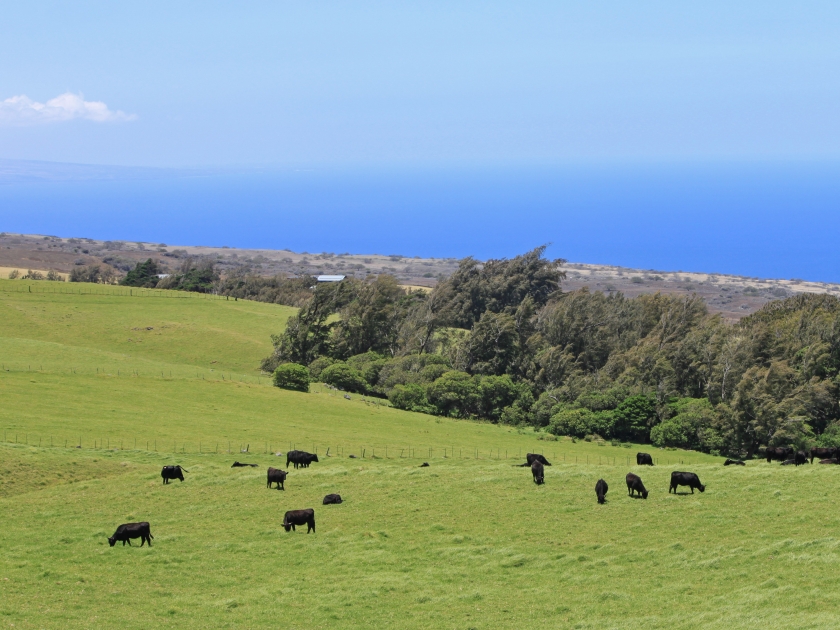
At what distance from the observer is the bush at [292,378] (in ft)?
230

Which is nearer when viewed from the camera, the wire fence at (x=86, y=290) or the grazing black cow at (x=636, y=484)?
the grazing black cow at (x=636, y=484)

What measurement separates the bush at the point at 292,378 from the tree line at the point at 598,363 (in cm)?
110

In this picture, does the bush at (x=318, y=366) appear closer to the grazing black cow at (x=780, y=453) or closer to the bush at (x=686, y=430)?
the bush at (x=686, y=430)

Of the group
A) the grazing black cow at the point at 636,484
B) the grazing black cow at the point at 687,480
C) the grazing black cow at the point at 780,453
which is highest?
the grazing black cow at the point at 780,453

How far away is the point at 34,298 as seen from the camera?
322ft

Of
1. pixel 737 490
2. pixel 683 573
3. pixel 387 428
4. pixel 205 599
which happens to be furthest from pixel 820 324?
pixel 205 599

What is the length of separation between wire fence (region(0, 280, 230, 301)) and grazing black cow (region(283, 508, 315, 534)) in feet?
278

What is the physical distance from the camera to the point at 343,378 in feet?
252

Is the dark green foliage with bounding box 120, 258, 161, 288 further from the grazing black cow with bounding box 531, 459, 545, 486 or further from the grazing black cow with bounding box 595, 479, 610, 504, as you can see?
the grazing black cow with bounding box 595, 479, 610, 504

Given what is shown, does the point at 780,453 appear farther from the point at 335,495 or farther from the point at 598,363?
the point at 598,363

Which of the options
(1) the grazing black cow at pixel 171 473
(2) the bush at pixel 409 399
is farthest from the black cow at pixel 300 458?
(2) the bush at pixel 409 399

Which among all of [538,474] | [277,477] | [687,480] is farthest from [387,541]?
[687,480]

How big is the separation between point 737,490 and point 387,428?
101ft

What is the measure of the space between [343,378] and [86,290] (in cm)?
4748
